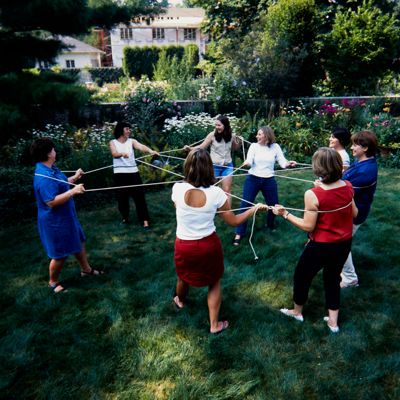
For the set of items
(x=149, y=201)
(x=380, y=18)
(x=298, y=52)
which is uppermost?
(x=380, y=18)

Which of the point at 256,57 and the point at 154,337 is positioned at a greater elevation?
the point at 256,57

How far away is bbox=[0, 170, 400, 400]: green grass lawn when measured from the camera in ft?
8.43

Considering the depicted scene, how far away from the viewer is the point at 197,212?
2693 mm

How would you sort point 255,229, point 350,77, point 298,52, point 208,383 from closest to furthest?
point 208,383 < point 255,229 < point 298,52 < point 350,77

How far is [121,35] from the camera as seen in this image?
39.0 m

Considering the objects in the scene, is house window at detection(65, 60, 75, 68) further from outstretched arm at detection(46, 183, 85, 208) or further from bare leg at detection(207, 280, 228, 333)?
bare leg at detection(207, 280, 228, 333)

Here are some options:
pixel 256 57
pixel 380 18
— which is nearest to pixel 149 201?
pixel 256 57

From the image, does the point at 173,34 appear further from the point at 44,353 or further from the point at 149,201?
the point at 44,353

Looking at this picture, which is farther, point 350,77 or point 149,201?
point 350,77

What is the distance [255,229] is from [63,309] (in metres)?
2.85

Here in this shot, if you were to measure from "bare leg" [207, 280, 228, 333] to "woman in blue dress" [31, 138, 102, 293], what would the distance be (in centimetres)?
153

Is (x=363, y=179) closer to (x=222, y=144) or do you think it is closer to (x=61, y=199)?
(x=222, y=144)

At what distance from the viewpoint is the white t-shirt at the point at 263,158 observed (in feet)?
15.2

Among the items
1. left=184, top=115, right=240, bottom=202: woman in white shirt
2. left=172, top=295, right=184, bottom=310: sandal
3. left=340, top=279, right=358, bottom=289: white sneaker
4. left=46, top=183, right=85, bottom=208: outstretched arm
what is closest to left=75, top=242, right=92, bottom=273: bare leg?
left=46, top=183, right=85, bottom=208: outstretched arm
